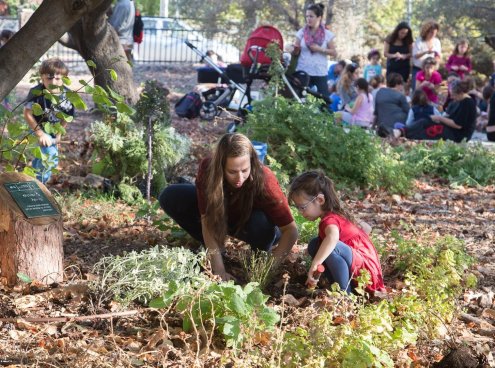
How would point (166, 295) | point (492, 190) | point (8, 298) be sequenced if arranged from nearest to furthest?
point (166, 295)
point (8, 298)
point (492, 190)

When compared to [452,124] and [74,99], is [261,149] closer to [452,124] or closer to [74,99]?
[74,99]

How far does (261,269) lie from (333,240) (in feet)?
1.55

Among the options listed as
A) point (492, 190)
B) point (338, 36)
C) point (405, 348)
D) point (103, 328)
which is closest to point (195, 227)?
point (103, 328)

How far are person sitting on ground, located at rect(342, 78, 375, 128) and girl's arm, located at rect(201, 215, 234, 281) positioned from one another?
24.8 feet

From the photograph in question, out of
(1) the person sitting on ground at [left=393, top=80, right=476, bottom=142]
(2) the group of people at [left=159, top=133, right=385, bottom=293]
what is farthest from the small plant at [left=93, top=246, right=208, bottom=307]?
(1) the person sitting on ground at [left=393, top=80, right=476, bottom=142]

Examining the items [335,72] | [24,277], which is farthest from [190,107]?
[24,277]

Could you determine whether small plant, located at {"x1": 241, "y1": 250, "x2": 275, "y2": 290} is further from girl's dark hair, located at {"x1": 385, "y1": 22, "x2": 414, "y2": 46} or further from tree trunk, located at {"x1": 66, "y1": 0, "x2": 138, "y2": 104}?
girl's dark hair, located at {"x1": 385, "y1": 22, "x2": 414, "y2": 46}

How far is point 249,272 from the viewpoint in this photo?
4.84 meters

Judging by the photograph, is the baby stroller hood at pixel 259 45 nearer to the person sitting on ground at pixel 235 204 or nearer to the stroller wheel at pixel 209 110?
the stroller wheel at pixel 209 110

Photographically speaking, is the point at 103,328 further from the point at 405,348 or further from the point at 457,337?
the point at 457,337

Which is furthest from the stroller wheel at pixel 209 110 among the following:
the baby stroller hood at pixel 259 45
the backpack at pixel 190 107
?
the baby stroller hood at pixel 259 45

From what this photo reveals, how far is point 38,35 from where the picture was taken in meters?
4.18

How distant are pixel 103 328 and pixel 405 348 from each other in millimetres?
1514

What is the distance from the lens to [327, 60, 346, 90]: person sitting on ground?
15.6 m
